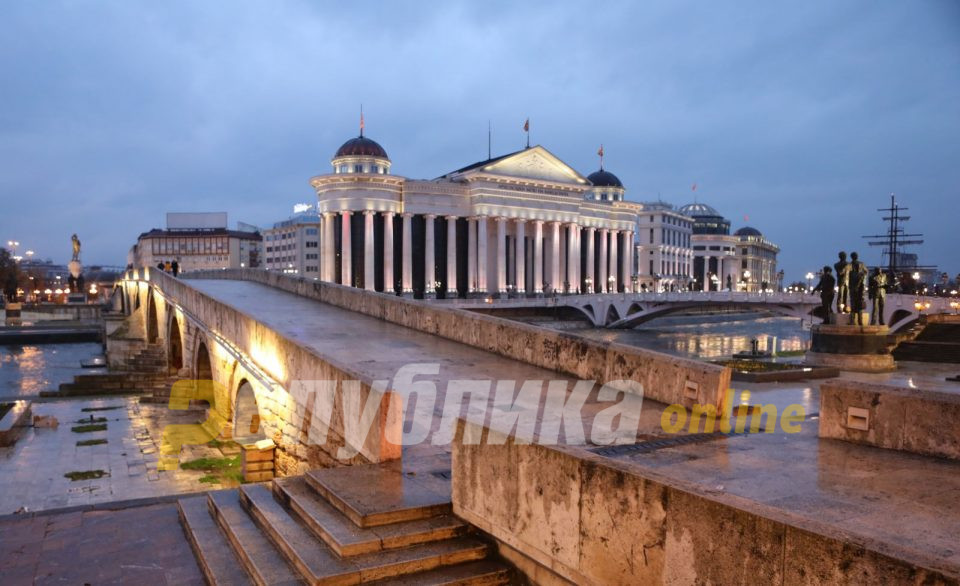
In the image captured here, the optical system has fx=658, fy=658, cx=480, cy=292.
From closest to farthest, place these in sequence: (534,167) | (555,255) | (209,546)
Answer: (209,546) < (534,167) < (555,255)

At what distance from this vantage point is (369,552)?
5730mm

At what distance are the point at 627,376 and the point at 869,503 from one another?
5.36 m

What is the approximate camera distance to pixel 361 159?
7006cm

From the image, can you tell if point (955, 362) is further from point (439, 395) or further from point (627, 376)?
point (439, 395)

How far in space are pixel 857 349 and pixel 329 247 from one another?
54195 mm

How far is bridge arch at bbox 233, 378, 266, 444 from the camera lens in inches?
667

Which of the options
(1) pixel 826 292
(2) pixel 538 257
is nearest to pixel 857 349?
(1) pixel 826 292

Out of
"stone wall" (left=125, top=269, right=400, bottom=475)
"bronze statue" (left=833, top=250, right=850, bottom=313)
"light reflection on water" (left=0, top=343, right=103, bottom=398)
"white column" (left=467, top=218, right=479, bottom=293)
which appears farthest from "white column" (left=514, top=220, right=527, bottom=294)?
"stone wall" (left=125, top=269, right=400, bottom=475)

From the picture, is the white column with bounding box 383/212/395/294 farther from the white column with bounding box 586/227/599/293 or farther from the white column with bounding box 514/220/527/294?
the white column with bounding box 586/227/599/293

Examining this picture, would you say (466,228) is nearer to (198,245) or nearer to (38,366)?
(38,366)

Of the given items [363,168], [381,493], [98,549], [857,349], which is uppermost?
[363,168]

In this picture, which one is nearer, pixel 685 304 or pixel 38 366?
pixel 38 366

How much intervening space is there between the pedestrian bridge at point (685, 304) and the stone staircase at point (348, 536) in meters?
36.5

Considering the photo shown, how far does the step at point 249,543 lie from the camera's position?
229 inches
